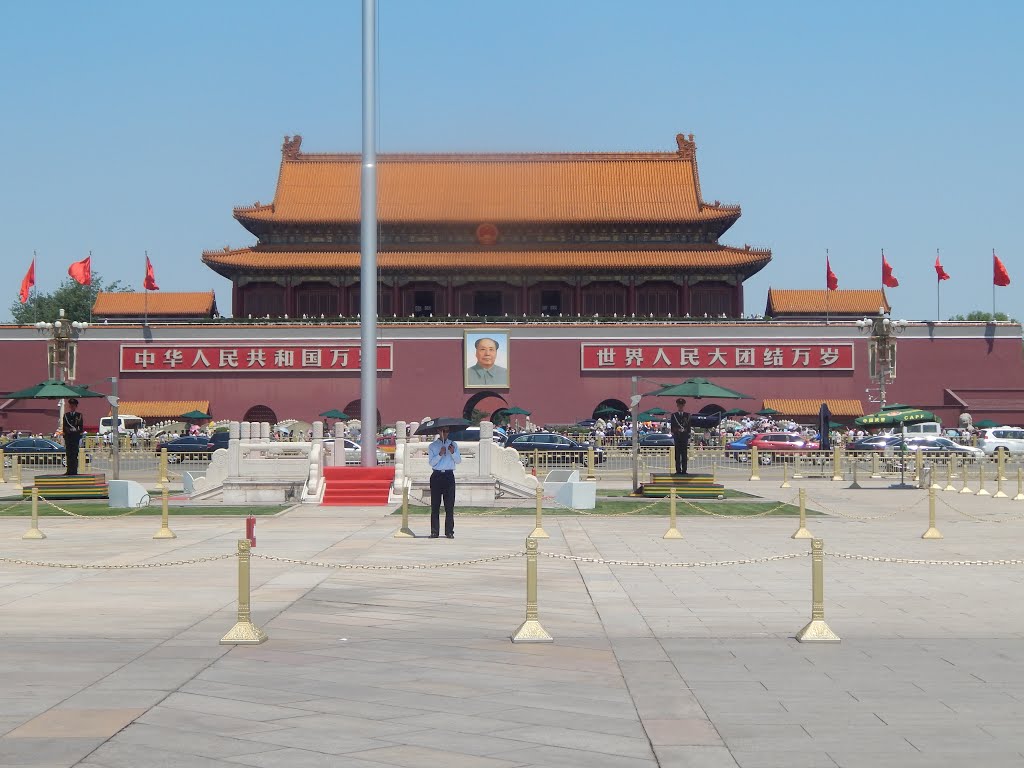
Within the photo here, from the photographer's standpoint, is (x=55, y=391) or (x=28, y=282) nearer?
(x=55, y=391)

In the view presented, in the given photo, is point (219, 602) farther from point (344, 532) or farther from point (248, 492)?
point (248, 492)

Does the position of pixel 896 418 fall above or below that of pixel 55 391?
below

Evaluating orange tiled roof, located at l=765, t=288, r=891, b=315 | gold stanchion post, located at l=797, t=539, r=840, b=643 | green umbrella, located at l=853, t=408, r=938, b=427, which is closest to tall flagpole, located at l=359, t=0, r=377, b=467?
green umbrella, located at l=853, t=408, r=938, b=427

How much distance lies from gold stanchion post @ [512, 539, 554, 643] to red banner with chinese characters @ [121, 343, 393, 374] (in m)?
53.0

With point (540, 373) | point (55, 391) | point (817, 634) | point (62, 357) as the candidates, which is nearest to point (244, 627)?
point (817, 634)

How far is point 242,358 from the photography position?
2554 inches

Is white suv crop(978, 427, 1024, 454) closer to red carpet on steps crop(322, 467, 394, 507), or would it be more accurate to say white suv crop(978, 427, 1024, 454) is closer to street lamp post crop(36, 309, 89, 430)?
red carpet on steps crop(322, 467, 394, 507)

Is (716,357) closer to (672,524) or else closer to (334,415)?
(334,415)

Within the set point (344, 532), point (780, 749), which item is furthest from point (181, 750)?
point (344, 532)

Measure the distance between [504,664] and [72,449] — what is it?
21.8 metres

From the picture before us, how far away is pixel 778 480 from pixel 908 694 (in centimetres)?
3135

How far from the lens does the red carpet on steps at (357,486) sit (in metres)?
29.9

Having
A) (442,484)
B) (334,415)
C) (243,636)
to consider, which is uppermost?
→ (334,415)

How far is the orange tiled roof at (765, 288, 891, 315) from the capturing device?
69.2 m
